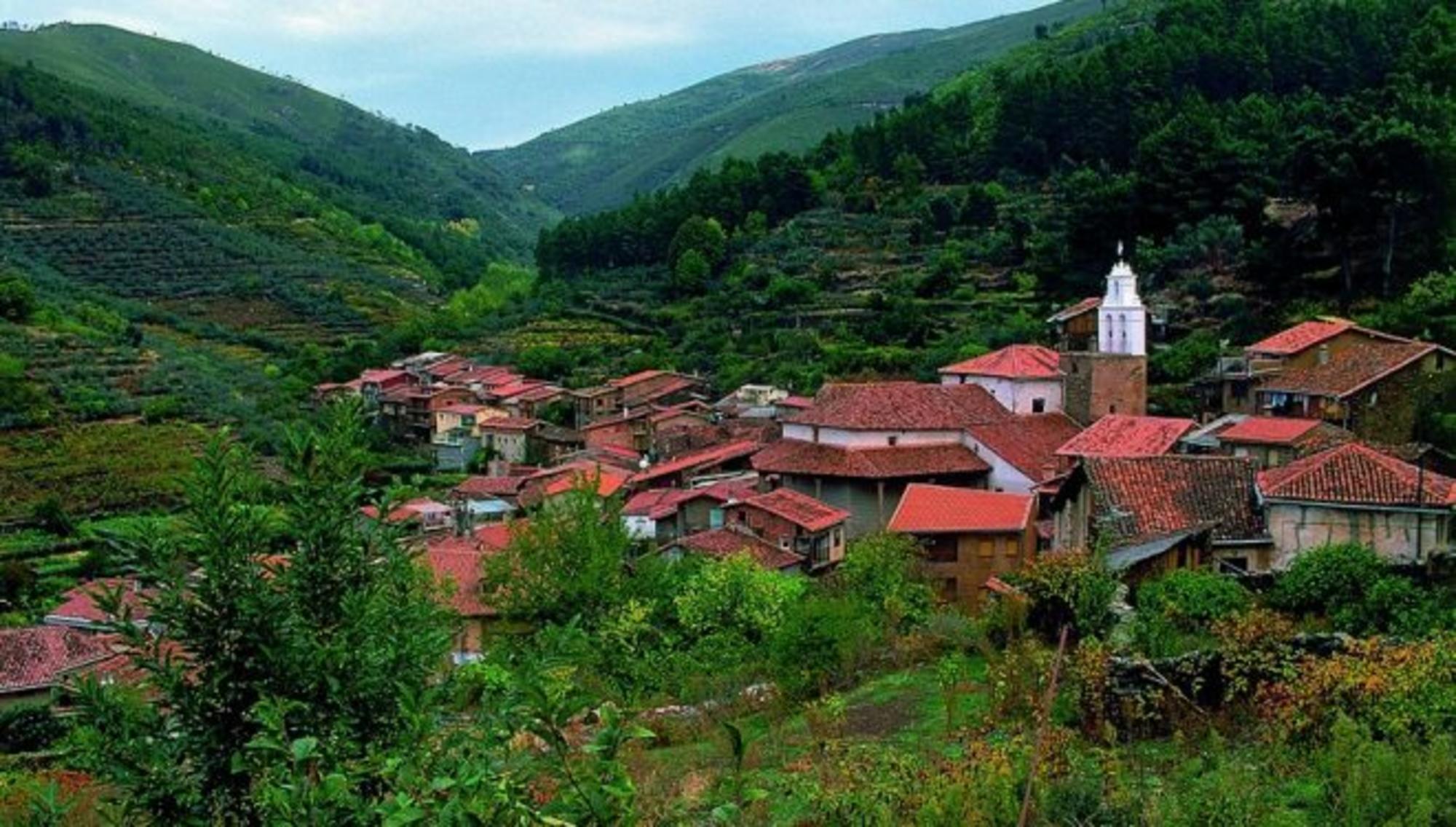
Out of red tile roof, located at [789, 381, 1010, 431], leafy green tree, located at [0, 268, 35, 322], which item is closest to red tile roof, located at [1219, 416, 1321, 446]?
red tile roof, located at [789, 381, 1010, 431]

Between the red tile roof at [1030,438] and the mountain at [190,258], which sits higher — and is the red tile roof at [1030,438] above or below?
below

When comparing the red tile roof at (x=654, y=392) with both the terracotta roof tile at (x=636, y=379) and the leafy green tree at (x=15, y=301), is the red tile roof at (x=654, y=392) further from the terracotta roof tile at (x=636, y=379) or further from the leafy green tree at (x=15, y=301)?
the leafy green tree at (x=15, y=301)

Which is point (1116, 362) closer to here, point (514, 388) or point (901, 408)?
point (901, 408)

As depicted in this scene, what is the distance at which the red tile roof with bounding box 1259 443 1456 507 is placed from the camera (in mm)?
14188

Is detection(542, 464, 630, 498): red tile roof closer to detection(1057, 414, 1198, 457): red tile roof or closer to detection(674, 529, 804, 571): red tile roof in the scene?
detection(674, 529, 804, 571): red tile roof

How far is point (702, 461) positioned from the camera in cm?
3356

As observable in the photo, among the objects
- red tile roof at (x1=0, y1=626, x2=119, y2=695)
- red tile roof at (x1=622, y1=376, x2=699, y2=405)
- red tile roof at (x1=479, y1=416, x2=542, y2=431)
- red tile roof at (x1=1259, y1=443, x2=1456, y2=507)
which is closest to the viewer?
red tile roof at (x1=1259, y1=443, x2=1456, y2=507)

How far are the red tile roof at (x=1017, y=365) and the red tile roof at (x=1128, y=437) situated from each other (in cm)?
502

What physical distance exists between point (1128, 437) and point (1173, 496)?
774cm

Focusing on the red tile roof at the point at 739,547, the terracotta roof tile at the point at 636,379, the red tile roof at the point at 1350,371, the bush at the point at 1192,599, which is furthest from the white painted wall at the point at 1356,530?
the terracotta roof tile at the point at 636,379

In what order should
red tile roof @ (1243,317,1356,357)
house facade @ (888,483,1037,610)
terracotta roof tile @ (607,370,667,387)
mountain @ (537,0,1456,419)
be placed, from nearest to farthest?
house facade @ (888,483,1037,610)
red tile roof @ (1243,317,1356,357)
mountain @ (537,0,1456,419)
terracotta roof tile @ (607,370,667,387)

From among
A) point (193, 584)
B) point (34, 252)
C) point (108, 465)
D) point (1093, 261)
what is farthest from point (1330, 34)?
point (34, 252)

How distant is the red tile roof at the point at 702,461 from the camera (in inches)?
1316

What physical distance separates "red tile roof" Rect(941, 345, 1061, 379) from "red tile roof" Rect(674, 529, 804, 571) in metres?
8.10
